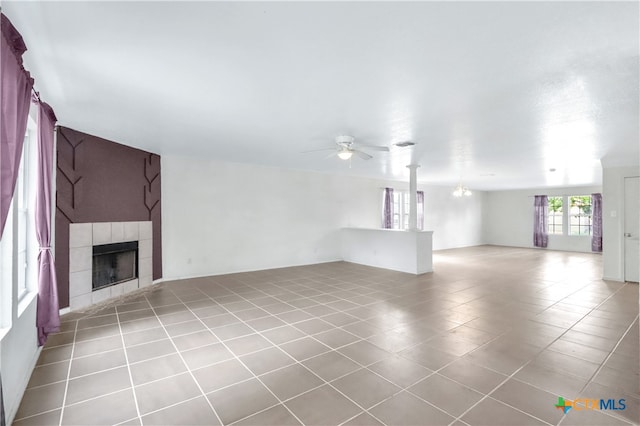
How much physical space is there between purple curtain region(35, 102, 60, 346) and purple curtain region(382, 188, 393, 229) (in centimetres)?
830

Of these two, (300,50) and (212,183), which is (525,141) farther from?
(212,183)

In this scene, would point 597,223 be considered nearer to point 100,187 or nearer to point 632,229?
point 632,229

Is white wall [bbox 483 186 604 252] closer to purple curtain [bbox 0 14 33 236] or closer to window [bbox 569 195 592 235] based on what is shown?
window [bbox 569 195 592 235]

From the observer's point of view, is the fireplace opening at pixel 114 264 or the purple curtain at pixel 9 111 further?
the fireplace opening at pixel 114 264

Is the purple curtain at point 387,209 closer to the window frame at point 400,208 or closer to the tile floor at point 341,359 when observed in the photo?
the window frame at point 400,208

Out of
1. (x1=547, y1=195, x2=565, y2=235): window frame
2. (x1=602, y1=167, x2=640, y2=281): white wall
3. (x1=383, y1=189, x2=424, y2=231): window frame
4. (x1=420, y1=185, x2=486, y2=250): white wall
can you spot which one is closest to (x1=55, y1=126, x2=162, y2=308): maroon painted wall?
(x1=383, y1=189, x2=424, y2=231): window frame

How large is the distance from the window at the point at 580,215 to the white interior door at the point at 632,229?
5.85m

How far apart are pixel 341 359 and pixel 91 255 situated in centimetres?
404

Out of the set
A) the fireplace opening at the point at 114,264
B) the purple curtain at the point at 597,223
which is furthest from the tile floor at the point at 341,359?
the purple curtain at the point at 597,223

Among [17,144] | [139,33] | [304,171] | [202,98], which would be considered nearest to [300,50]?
[139,33]

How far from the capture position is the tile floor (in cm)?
212

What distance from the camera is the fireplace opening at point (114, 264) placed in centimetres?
468

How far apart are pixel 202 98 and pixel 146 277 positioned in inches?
157

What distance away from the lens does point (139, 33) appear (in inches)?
75.5
